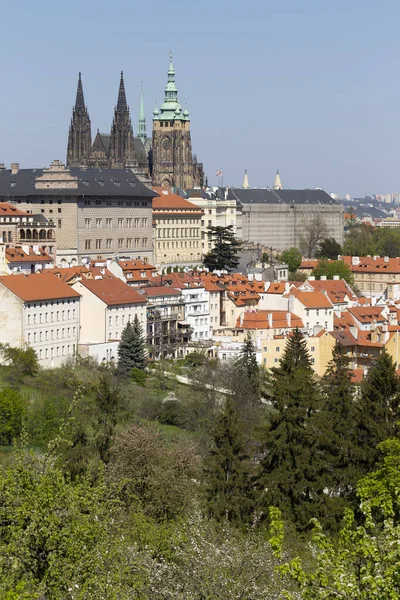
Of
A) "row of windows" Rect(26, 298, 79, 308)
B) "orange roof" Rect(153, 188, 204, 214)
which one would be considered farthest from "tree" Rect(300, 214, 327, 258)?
"row of windows" Rect(26, 298, 79, 308)

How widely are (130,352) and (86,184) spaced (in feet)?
120

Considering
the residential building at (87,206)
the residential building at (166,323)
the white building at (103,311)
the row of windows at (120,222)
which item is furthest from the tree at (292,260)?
the white building at (103,311)

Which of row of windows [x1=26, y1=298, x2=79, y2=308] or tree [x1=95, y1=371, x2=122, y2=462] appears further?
row of windows [x1=26, y1=298, x2=79, y2=308]

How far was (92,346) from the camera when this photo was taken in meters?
65.8

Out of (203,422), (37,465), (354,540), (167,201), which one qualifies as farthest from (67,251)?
(354,540)

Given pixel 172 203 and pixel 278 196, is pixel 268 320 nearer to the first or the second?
pixel 172 203

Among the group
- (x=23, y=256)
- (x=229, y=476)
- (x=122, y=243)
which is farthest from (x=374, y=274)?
(x=229, y=476)

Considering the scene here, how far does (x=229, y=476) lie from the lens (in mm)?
34938

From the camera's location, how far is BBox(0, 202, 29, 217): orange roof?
3420 inches

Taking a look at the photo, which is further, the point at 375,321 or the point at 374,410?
the point at 375,321

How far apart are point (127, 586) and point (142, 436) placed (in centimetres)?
1904

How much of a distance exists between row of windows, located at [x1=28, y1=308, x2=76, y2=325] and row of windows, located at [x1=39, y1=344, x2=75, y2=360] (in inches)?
49.0

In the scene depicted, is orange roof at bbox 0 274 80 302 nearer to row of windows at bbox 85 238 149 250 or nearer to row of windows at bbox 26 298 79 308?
row of windows at bbox 26 298 79 308

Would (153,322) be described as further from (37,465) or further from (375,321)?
(37,465)
